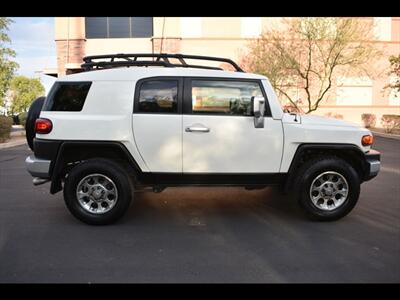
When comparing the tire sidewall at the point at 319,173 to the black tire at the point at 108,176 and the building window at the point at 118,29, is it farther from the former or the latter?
the building window at the point at 118,29

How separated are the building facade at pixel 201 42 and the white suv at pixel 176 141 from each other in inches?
877

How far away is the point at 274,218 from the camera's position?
5504 mm

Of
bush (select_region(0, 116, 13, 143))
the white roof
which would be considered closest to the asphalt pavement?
the white roof

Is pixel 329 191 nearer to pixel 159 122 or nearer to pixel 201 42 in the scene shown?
pixel 159 122

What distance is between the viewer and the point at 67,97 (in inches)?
206

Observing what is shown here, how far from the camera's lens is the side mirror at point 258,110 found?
498 centimetres

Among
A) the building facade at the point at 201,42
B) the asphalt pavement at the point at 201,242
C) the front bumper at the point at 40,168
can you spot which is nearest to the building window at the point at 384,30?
the building facade at the point at 201,42

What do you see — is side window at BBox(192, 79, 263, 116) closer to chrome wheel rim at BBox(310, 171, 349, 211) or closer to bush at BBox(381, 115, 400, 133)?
chrome wheel rim at BBox(310, 171, 349, 211)

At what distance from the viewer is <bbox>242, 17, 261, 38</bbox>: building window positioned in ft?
87.4

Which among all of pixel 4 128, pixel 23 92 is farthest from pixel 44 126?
pixel 23 92
